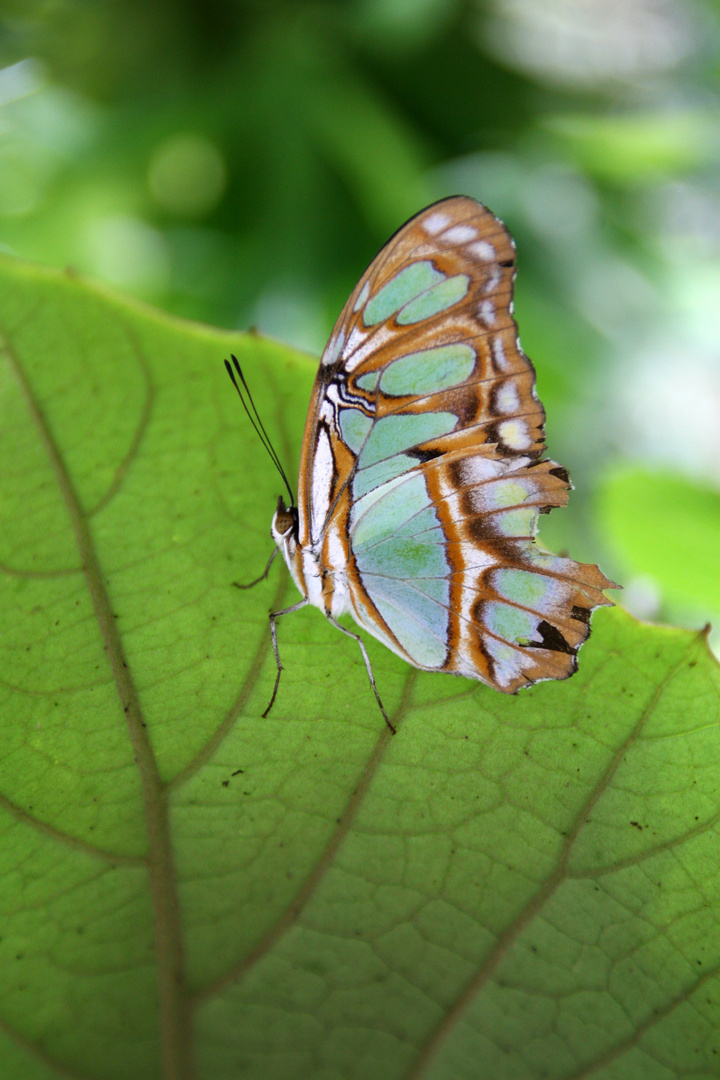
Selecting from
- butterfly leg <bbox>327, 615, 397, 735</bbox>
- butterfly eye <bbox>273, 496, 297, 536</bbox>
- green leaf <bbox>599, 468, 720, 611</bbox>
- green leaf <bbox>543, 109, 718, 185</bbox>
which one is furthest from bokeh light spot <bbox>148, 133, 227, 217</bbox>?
butterfly leg <bbox>327, 615, 397, 735</bbox>

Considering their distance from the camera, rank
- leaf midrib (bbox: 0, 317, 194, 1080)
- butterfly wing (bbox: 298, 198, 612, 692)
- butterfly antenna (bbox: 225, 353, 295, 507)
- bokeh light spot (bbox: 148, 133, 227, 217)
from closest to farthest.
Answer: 1. leaf midrib (bbox: 0, 317, 194, 1080)
2. butterfly antenna (bbox: 225, 353, 295, 507)
3. butterfly wing (bbox: 298, 198, 612, 692)
4. bokeh light spot (bbox: 148, 133, 227, 217)

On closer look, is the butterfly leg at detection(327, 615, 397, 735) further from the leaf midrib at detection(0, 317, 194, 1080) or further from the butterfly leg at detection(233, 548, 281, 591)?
the leaf midrib at detection(0, 317, 194, 1080)

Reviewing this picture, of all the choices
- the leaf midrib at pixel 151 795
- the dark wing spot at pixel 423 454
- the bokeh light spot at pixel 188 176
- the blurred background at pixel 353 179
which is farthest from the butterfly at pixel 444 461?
the bokeh light spot at pixel 188 176

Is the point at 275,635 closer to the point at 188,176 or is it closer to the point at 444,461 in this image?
the point at 444,461

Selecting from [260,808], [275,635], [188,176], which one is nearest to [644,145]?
[188,176]

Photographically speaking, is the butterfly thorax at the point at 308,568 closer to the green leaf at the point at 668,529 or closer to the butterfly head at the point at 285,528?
the butterfly head at the point at 285,528

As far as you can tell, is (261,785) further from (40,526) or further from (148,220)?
(148,220)
